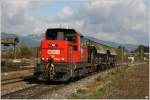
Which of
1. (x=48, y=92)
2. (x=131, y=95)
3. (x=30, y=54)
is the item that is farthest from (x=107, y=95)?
(x=30, y=54)

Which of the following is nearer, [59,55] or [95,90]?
[95,90]

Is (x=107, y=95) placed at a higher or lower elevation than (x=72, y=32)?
lower

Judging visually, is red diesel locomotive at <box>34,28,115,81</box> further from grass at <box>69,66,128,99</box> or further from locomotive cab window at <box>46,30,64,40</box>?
grass at <box>69,66,128,99</box>

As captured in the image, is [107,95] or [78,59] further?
[78,59]

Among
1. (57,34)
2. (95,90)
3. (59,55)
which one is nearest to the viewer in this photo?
(95,90)

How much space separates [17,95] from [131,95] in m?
4.61

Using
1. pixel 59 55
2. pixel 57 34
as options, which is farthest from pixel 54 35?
pixel 59 55

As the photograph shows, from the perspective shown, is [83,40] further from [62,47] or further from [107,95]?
[107,95]

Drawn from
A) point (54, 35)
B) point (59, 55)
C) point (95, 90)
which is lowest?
point (95, 90)

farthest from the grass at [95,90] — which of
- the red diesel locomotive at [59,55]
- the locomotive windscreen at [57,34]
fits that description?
the locomotive windscreen at [57,34]

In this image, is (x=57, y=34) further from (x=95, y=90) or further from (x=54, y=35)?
(x=95, y=90)

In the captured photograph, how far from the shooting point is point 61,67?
2053cm

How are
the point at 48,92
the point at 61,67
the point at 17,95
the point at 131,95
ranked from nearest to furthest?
the point at 131,95 → the point at 17,95 → the point at 48,92 → the point at 61,67

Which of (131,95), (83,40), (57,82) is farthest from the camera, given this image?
(83,40)
